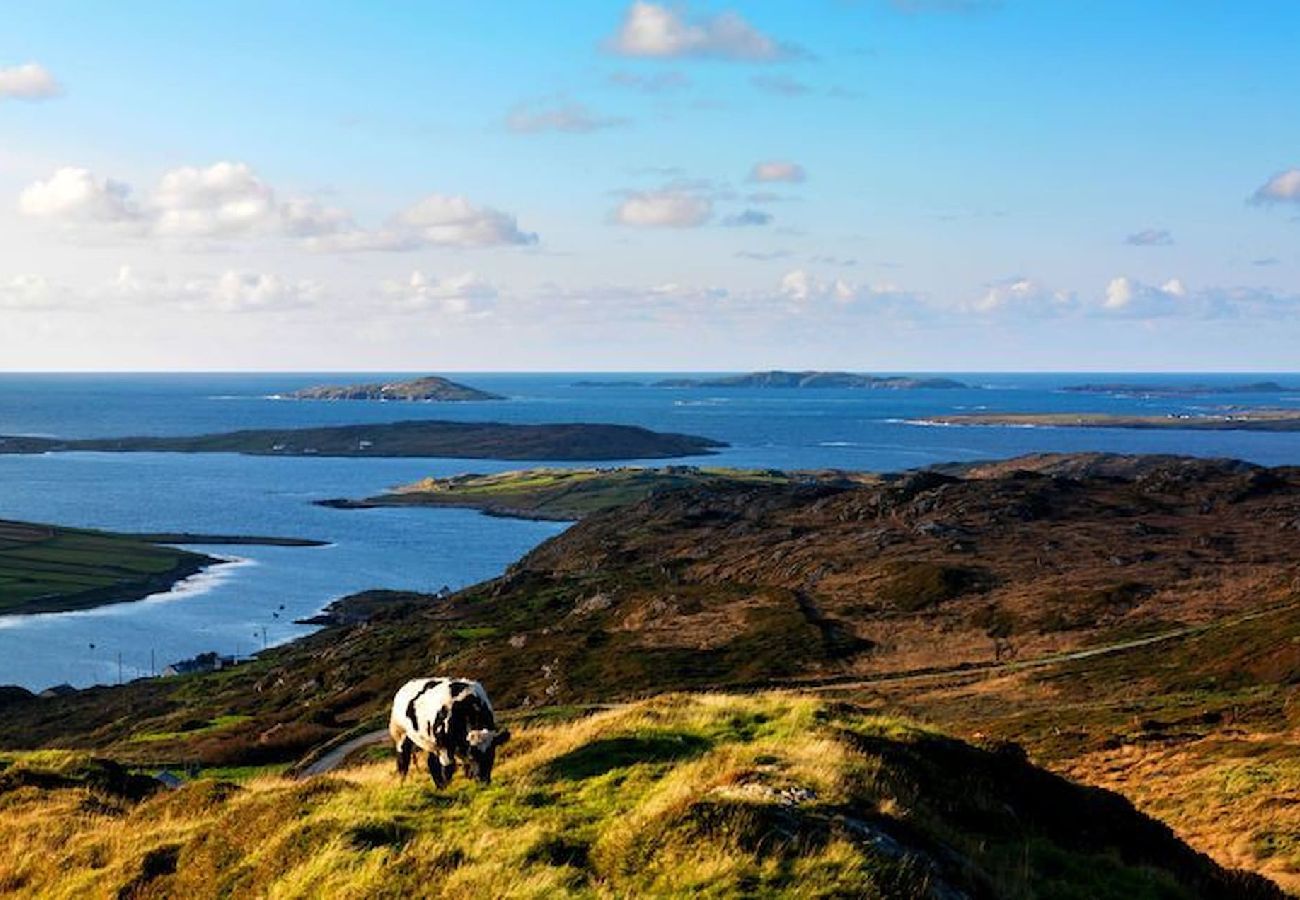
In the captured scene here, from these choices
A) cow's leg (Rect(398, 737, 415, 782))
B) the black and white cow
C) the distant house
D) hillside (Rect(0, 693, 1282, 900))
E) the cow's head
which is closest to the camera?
hillside (Rect(0, 693, 1282, 900))

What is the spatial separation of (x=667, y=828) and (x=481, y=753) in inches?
284

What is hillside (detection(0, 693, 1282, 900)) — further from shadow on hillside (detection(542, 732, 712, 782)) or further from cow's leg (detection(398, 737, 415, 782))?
cow's leg (detection(398, 737, 415, 782))

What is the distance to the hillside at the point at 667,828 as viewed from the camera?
1456 cm

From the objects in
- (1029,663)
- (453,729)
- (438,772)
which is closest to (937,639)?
(1029,663)

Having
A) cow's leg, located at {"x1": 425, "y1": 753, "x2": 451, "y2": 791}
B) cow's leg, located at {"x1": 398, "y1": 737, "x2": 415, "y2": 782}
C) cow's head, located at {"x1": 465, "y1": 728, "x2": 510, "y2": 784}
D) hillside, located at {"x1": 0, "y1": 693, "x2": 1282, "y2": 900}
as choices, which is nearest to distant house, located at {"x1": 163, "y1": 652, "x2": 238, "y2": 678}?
hillside, located at {"x1": 0, "y1": 693, "x2": 1282, "y2": 900}

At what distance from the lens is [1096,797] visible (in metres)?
22.5

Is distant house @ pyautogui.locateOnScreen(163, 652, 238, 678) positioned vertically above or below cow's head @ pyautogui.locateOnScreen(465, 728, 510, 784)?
below

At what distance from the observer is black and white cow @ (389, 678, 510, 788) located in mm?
21703

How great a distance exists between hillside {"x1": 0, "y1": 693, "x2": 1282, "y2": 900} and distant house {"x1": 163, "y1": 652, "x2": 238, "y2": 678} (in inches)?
4981

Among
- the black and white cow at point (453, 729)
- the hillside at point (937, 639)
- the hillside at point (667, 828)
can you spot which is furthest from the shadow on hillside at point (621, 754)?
the hillside at point (937, 639)

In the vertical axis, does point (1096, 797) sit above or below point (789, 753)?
below

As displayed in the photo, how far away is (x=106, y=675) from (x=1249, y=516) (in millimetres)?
143762

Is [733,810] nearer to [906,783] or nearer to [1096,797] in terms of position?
[906,783]

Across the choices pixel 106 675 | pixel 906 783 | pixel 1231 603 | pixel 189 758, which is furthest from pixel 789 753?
pixel 106 675
